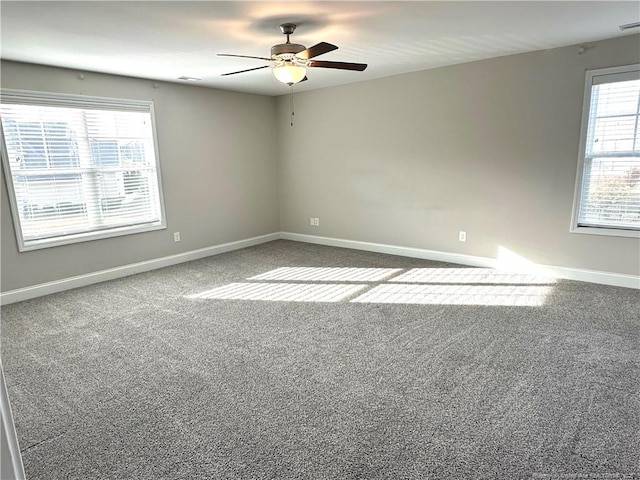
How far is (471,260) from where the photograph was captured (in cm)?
500

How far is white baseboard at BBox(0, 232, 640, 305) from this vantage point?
Result: 407cm

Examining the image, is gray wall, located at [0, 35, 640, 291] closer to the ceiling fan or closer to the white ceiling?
the white ceiling

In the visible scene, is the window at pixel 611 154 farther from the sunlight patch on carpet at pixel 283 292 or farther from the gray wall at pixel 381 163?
the sunlight patch on carpet at pixel 283 292

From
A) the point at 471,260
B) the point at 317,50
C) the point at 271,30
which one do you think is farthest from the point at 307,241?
the point at 317,50

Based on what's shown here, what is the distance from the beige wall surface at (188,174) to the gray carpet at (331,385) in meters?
0.54

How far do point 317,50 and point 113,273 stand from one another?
11.9 ft

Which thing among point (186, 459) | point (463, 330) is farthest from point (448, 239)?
point (186, 459)

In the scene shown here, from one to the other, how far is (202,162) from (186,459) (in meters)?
4.38

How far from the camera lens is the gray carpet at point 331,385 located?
188cm

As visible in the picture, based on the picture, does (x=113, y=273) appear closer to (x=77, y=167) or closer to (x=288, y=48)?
(x=77, y=167)

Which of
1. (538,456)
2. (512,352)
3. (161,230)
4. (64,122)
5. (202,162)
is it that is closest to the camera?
(538,456)

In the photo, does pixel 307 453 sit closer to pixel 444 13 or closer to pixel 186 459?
pixel 186 459

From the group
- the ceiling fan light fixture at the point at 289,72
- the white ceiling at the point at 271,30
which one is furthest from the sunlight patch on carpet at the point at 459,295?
the white ceiling at the point at 271,30

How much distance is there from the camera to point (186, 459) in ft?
6.22
